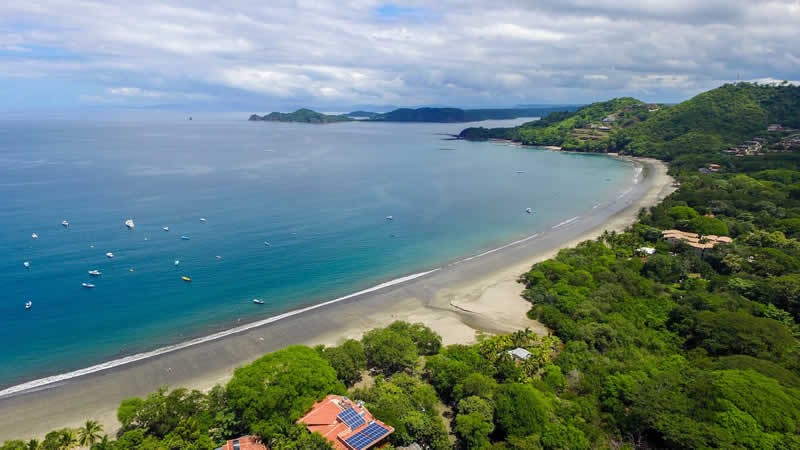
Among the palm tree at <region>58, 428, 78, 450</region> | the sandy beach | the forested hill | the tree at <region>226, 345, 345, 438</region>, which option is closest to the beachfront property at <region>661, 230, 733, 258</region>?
the sandy beach

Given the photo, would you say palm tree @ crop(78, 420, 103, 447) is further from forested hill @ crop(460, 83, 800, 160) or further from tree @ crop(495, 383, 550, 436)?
forested hill @ crop(460, 83, 800, 160)

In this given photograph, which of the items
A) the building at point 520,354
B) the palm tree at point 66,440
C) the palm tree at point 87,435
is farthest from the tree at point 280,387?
the building at point 520,354

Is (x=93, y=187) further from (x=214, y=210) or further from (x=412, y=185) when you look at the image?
(x=412, y=185)

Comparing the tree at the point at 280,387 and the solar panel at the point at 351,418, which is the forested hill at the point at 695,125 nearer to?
the tree at the point at 280,387

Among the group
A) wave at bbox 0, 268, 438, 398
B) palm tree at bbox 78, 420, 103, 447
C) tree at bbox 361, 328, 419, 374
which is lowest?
wave at bbox 0, 268, 438, 398

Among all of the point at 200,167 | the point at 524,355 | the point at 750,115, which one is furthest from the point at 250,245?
the point at 750,115
